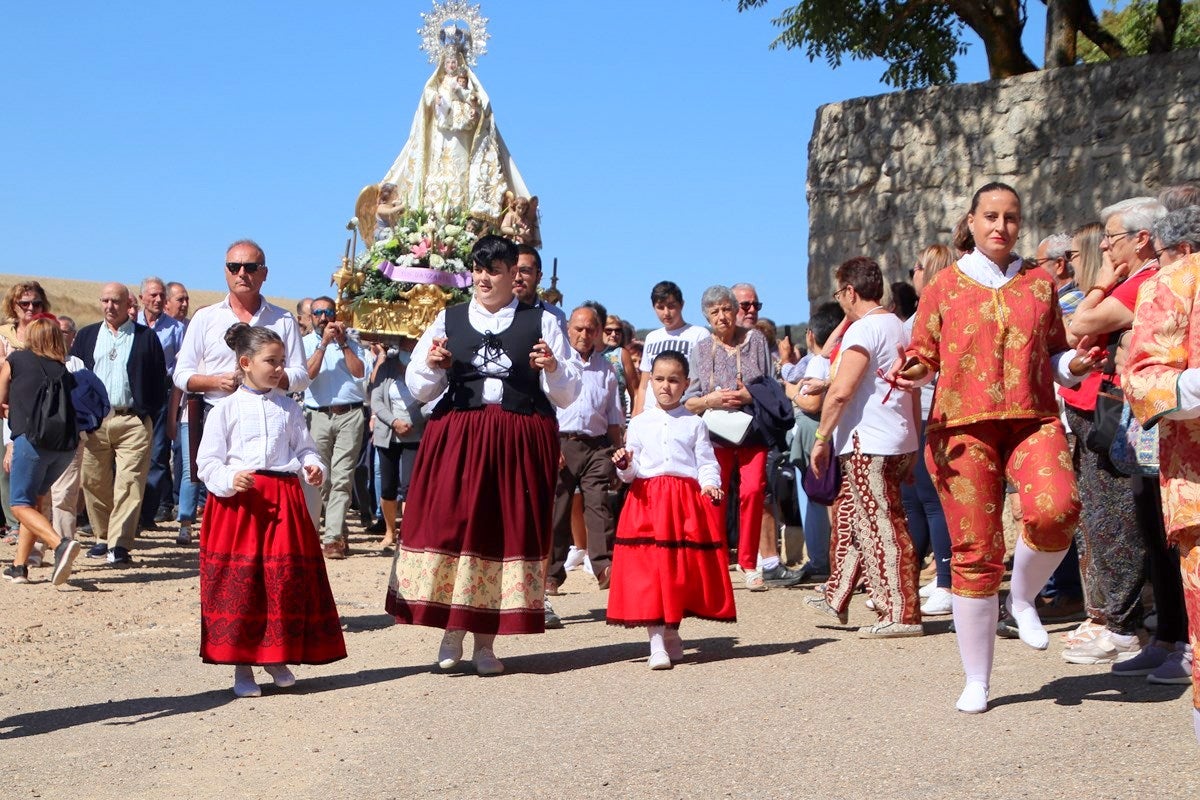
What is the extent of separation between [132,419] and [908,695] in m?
7.83

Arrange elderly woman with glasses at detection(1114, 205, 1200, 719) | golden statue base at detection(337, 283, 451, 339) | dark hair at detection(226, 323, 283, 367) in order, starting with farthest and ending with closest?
golden statue base at detection(337, 283, 451, 339) → dark hair at detection(226, 323, 283, 367) → elderly woman with glasses at detection(1114, 205, 1200, 719)

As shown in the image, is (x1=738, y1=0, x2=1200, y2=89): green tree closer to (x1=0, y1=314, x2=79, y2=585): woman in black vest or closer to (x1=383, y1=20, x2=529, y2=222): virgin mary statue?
(x1=383, y1=20, x2=529, y2=222): virgin mary statue

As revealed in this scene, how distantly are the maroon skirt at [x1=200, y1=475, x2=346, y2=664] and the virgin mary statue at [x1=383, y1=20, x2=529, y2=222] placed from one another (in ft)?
→ 32.2

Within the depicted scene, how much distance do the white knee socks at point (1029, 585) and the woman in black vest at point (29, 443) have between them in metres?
7.00

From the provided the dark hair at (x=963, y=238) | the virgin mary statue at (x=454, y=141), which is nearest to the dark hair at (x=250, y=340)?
the dark hair at (x=963, y=238)

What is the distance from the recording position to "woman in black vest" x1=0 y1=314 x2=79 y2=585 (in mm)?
10742

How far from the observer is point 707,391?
10.3 meters

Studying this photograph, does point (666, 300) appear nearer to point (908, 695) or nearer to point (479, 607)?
point (479, 607)

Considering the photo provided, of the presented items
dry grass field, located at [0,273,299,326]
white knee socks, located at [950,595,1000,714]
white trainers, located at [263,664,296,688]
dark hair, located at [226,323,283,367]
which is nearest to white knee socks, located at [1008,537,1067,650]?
white knee socks, located at [950,595,1000,714]

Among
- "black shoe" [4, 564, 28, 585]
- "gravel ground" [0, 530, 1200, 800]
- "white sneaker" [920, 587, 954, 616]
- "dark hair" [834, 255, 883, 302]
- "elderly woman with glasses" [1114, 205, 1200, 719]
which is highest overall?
"dark hair" [834, 255, 883, 302]

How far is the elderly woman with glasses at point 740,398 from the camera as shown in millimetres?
10102

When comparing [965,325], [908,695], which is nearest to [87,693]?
[908,695]

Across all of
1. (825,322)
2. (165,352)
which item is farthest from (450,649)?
(165,352)

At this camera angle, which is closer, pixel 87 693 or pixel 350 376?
pixel 87 693
